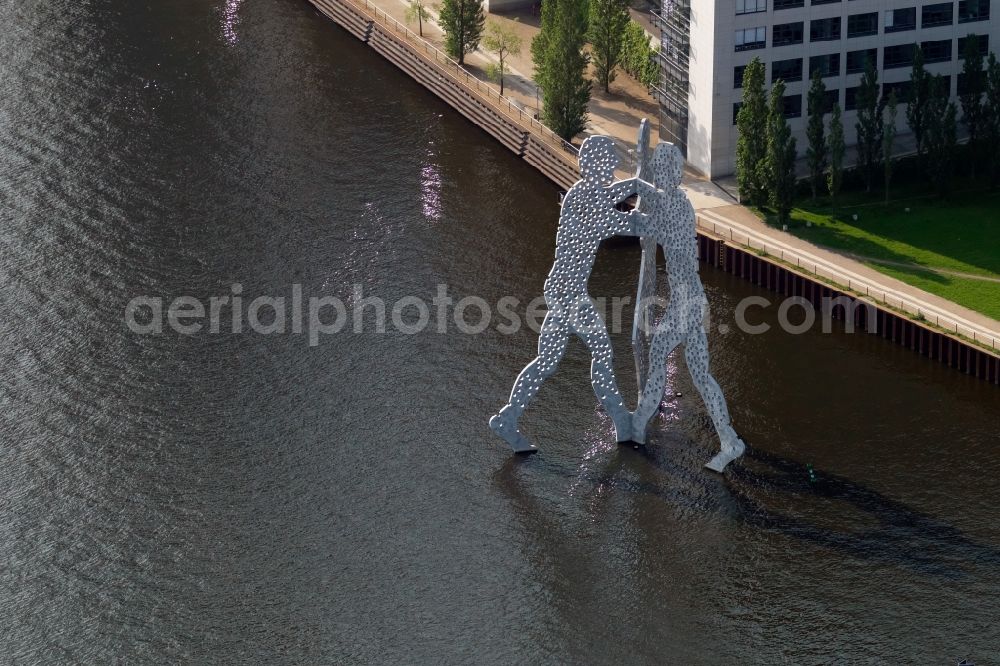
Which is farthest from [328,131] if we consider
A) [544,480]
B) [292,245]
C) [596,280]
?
[544,480]

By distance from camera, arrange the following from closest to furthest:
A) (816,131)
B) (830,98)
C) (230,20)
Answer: (816,131), (830,98), (230,20)

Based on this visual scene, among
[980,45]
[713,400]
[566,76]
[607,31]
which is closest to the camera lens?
[713,400]

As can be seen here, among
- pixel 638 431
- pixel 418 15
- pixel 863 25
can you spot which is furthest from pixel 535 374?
pixel 418 15

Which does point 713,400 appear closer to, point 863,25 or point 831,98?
point 831,98

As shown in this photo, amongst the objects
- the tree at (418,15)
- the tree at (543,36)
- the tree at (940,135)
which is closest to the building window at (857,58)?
the tree at (940,135)

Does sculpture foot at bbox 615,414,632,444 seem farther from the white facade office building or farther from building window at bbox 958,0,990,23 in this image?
building window at bbox 958,0,990,23

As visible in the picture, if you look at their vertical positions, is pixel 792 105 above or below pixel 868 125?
above

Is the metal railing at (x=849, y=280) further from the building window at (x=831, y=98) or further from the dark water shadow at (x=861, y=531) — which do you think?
the dark water shadow at (x=861, y=531)

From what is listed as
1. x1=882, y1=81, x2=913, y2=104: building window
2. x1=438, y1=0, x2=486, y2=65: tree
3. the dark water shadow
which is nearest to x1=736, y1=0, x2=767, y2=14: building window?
x1=882, y1=81, x2=913, y2=104: building window
